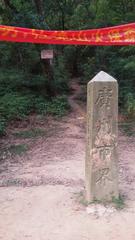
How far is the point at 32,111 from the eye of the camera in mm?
11312

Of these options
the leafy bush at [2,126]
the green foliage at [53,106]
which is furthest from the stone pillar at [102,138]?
the green foliage at [53,106]

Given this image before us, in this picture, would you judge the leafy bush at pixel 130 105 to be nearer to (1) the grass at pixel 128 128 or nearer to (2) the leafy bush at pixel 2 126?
(1) the grass at pixel 128 128

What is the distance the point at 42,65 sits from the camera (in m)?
12.4

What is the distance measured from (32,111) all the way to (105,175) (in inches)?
259

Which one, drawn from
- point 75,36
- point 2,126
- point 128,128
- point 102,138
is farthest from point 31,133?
A: point 102,138

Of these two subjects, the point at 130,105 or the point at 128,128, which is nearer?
the point at 128,128

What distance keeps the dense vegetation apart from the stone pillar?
4.78m

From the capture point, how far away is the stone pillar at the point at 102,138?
15.8ft

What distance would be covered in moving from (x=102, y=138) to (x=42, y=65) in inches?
310

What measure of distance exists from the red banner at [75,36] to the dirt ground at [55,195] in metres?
2.17

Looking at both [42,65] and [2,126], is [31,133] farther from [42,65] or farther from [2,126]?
[42,65]

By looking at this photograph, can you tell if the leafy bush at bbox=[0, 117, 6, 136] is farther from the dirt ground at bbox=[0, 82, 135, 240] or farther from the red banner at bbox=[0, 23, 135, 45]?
the red banner at bbox=[0, 23, 135, 45]

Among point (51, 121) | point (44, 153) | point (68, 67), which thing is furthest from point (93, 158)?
point (68, 67)


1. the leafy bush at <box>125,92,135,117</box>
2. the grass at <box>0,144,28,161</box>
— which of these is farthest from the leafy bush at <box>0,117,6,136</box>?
the leafy bush at <box>125,92,135,117</box>
